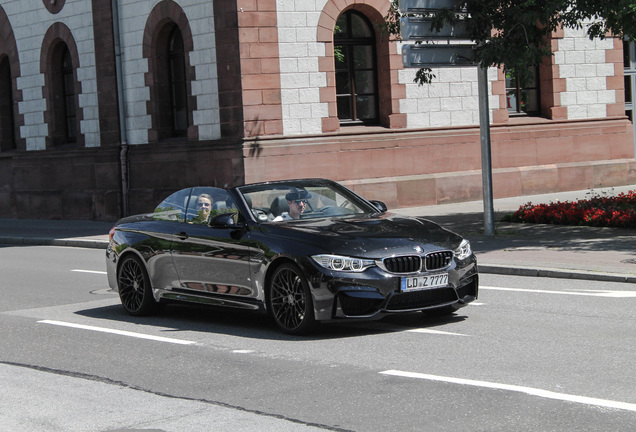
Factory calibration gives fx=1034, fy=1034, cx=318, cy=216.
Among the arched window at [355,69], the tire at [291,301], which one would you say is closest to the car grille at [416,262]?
the tire at [291,301]

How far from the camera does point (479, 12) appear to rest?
1677 centimetres

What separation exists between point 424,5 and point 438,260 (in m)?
8.39

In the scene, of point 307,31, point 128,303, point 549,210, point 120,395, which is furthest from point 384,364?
point 307,31

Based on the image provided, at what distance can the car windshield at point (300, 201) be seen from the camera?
9.87 metres

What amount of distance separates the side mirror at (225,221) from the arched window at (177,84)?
15081 mm

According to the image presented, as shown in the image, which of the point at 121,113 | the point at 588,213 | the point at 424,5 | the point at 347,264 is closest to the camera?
the point at 347,264

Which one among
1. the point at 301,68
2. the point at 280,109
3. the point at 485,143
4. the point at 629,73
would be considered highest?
the point at 301,68

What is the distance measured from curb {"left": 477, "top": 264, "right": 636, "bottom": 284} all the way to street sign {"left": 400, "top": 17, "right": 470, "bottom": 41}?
16.0ft

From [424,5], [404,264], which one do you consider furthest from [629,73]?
[404,264]

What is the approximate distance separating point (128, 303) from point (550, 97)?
17.0m

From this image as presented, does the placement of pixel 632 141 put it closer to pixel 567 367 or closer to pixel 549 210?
pixel 549 210

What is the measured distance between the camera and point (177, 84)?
980 inches

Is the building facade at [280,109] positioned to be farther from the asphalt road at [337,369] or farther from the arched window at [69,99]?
the asphalt road at [337,369]

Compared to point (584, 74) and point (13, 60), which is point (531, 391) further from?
point (13, 60)
